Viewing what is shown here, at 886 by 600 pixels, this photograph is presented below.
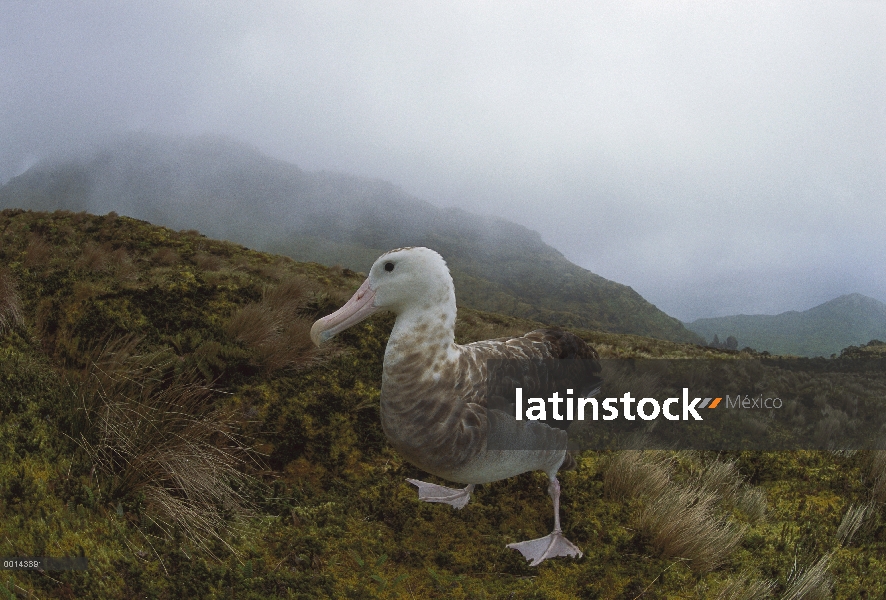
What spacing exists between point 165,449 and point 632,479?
3.94 m

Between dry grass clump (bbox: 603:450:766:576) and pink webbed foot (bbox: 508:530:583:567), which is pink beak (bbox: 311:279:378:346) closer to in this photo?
pink webbed foot (bbox: 508:530:583:567)

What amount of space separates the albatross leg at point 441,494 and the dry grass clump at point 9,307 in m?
4.08

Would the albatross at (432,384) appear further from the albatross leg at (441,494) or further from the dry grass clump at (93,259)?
the dry grass clump at (93,259)

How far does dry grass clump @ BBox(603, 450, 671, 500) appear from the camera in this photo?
436 cm

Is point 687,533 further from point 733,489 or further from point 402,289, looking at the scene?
point 402,289

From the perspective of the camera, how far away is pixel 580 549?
11.7 feet

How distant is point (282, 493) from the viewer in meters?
3.46

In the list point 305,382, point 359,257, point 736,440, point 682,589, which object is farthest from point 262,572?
point 359,257

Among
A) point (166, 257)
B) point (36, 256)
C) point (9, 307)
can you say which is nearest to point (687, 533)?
point (9, 307)

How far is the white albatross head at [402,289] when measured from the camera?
3.00 metres

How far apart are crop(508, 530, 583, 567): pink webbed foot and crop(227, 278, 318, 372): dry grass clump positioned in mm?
2861

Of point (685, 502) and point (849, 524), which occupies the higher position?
point (685, 502)

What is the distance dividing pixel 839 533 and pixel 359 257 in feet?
486

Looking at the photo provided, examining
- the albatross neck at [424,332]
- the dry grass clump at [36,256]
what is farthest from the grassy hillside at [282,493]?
the dry grass clump at [36,256]
